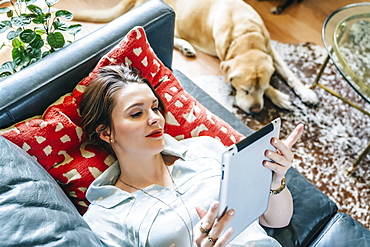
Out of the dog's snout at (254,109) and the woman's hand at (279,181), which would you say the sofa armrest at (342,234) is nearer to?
the woman's hand at (279,181)

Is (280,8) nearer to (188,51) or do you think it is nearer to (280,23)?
(280,23)

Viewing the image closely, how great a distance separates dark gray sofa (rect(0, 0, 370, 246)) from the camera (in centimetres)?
84

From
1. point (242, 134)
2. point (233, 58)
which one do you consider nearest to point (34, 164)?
point (242, 134)

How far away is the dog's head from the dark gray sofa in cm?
65

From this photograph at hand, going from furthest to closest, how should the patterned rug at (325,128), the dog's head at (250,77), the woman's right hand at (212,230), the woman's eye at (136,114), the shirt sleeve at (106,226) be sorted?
the dog's head at (250,77), the patterned rug at (325,128), the woman's eye at (136,114), the shirt sleeve at (106,226), the woman's right hand at (212,230)

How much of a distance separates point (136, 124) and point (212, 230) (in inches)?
16.3

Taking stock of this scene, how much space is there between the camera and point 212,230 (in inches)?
35.9

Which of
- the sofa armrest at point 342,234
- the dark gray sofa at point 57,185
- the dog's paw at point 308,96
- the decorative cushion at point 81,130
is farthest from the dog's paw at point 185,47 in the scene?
the sofa armrest at point 342,234

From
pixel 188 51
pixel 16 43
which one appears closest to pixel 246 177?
pixel 16 43

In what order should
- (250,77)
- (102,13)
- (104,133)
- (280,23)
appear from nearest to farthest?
(104,133) < (250,77) < (102,13) < (280,23)

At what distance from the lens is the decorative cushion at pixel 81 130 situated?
3.78 ft

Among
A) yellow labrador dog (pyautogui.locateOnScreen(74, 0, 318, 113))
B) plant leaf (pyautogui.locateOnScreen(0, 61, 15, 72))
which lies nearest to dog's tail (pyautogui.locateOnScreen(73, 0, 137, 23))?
yellow labrador dog (pyautogui.locateOnScreen(74, 0, 318, 113))

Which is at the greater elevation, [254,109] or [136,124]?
[136,124]

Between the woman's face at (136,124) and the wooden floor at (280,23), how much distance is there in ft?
4.33
